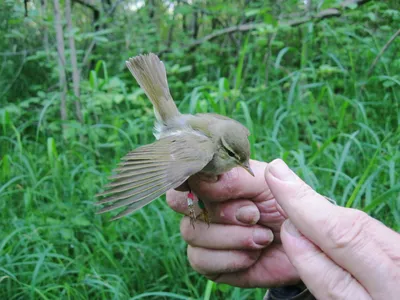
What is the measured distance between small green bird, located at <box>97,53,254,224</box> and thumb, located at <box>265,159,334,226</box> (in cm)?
49

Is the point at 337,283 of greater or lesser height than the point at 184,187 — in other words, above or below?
above

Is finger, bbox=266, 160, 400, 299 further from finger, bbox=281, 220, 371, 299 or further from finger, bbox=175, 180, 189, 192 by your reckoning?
finger, bbox=175, 180, 189, 192

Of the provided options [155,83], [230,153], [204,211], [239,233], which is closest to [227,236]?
[239,233]

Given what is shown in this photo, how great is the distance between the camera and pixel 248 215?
2.08 meters

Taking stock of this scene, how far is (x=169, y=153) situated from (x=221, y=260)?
1.88 feet

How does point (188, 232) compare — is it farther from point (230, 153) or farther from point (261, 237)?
point (230, 153)

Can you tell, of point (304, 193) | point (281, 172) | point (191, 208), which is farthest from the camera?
point (191, 208)

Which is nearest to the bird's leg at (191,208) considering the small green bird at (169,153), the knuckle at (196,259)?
the small green bird at (169,153)

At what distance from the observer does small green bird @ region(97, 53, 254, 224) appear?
5.88 feet

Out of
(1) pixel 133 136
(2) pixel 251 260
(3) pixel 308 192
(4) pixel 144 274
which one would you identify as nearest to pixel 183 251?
(4) pixel 144 274

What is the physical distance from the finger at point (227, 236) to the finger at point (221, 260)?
1.4 inches

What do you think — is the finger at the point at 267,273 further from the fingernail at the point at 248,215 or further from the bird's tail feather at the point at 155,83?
the bird's tail feather at the point at 155,83

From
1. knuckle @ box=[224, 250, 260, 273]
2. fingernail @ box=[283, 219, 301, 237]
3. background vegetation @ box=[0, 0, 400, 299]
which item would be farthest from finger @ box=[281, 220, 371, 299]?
background vegetation @ box=[0, 0, 400, 299]

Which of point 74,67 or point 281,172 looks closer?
point 281,172
